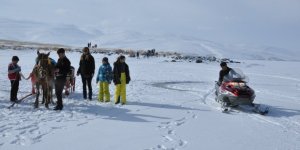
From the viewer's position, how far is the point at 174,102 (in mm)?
15398

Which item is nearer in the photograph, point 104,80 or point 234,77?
point 104,80

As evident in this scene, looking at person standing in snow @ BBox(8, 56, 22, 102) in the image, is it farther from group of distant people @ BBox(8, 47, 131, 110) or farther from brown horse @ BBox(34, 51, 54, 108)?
brown horse @ BBox(34, 51, 54, 108)

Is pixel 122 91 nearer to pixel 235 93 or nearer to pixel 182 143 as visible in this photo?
pixel 235 93

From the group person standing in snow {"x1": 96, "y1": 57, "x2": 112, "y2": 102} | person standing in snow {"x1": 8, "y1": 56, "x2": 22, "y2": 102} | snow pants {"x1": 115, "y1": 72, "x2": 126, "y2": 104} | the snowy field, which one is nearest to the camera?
the snowy field

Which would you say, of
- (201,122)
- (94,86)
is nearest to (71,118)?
(201,122)

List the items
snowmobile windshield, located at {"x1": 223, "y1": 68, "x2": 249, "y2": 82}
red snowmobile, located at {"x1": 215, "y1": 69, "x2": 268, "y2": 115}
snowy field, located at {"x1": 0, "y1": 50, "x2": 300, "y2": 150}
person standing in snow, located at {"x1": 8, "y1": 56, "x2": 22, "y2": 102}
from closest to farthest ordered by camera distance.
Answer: snowy field, located at {"x1": 0, "y1": 50, "x2": 300, "y2": 150} → person standing in snow, located at {"x1": 8, "y1": 56, "x2": 22, "y2": 102} → red snowmobile, located at {"x1": 215, "y1": 69, "x2": 268, "y2": 115} → snowmobile windshield, located at {"x1": 223, "y1": 68, "x2": 249, "y2": 82}

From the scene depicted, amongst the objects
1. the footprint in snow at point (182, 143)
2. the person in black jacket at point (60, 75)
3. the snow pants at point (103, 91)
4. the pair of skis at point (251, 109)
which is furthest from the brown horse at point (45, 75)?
the pair of skis at point (251, 109)

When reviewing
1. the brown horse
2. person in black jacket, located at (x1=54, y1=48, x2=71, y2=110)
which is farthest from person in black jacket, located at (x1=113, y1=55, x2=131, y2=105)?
the brown horse

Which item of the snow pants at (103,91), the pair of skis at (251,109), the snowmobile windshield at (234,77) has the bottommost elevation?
the pair of skis at (251,109)

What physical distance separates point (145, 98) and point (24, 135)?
25.6ft

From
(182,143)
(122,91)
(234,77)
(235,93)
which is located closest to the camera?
(182,143)

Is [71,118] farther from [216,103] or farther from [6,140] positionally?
[216,103]

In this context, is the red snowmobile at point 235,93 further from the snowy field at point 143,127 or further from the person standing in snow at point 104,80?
the person standing in snow at point 104,80

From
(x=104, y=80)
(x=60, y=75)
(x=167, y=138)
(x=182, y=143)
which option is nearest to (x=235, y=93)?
(x=104, y=80)
